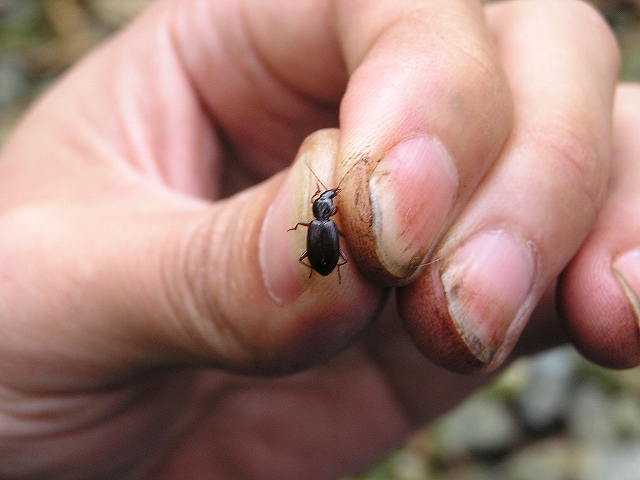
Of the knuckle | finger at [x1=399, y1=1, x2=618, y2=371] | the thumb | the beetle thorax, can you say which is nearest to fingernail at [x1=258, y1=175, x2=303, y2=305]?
the thumb

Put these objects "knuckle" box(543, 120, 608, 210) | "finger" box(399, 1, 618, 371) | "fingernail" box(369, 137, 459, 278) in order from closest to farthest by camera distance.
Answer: "fingernail" box(369, 137, 459, 278) < "finger" box(399, 1, 618, 371) < "knuckle" box(543, 120, 608, 210)

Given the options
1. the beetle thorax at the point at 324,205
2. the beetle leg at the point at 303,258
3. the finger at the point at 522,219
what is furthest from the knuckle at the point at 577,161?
the beetle leg at the point at 303,258

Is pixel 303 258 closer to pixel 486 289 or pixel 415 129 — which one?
pixel 415 129

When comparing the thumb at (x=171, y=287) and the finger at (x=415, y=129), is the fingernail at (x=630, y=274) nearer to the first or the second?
the finger at (x=415, y=129)

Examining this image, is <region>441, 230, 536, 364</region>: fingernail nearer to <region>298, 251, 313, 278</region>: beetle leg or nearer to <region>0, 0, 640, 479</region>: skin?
<region>0, 0, 640, 479</region>: skin

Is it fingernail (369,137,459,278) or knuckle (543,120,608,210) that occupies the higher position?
fingernail (369,137,459,278)

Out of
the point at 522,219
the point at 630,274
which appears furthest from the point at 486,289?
the point at 630,274
